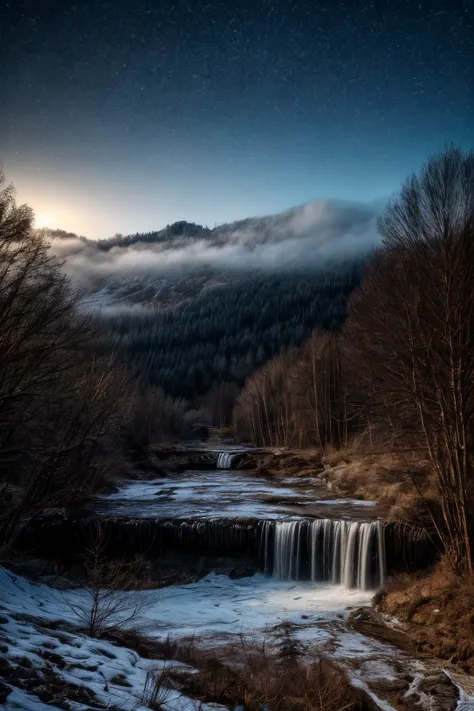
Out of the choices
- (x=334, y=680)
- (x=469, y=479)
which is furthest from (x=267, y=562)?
(x=334, y=680)

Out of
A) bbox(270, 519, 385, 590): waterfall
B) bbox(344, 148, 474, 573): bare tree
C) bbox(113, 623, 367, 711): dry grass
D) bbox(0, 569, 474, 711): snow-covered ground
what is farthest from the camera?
bbox(270, 519, 385, 590): waterfall

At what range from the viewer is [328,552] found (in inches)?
778

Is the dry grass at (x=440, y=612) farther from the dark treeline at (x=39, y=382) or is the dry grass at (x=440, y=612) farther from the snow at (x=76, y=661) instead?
the dark treeline at (x=39, y=382)

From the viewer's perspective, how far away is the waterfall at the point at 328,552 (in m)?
18.5

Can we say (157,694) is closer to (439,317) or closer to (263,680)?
(263,680)

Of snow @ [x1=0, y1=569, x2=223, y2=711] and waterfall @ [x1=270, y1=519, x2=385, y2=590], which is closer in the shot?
snow @ [x1=0, y1=569, x2=223, y2=711]

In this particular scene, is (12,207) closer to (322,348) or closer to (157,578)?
(157,578)

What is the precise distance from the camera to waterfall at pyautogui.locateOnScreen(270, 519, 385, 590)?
1845 cm

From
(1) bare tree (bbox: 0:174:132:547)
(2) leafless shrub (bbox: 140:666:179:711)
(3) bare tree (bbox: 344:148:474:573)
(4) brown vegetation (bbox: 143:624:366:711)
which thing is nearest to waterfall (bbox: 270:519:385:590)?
(3) bare tree (bbox: 344:148:474:573)

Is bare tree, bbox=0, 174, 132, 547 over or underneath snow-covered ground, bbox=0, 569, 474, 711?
over

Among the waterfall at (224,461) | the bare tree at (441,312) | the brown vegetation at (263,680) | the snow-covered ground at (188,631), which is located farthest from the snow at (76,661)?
the waterfall at (224,461)

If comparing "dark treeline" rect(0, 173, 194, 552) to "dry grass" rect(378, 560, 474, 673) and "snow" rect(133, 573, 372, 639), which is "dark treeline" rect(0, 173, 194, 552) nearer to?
"snow" rect(133, 573, 372, 639)

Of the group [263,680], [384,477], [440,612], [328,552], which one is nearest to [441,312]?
[440,612]

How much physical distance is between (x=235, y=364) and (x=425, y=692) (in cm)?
15038
